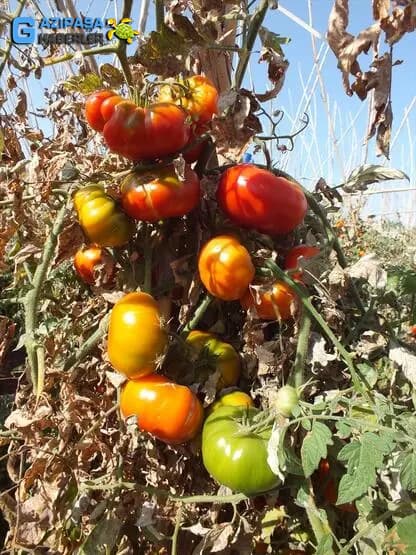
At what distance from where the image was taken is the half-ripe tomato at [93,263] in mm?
716

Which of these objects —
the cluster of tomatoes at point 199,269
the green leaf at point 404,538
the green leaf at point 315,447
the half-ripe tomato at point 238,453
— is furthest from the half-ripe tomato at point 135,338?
the green leaf at point 404,538

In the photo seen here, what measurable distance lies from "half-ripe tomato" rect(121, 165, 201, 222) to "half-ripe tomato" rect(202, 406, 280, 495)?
27cm

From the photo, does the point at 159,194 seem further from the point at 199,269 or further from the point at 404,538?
the point at 404,538

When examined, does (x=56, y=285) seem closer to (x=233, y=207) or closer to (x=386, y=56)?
(x=233, y=207)

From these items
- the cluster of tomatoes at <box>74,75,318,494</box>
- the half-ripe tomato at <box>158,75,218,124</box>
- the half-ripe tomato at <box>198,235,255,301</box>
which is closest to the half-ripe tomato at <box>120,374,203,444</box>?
the cluster of tomatoes at <box>74,75,318,494</box>

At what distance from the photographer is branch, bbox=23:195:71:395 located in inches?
26.7

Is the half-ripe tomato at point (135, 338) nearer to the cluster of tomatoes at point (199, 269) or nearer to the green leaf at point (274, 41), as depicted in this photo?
the cluster of tomatoes at point (199, 269)

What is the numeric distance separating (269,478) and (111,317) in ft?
0.92

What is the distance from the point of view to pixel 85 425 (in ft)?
2.23

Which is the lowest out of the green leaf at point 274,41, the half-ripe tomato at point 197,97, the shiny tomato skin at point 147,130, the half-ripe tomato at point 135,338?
the half-ripe tomato at point 135,338

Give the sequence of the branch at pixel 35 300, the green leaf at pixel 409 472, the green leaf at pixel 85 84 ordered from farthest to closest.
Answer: the green leaf at pixel 85 84
the branch at pixel 35 300
the green leaf at pixel 409 472

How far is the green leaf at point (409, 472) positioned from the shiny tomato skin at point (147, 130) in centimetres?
46

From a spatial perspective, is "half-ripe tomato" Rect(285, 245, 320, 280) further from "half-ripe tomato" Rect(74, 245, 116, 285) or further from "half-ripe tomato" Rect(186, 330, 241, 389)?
"half-ripe tomato" Rect(74, 245, 116, 285)

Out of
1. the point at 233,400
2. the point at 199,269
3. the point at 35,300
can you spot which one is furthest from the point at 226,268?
the point at 35,300
